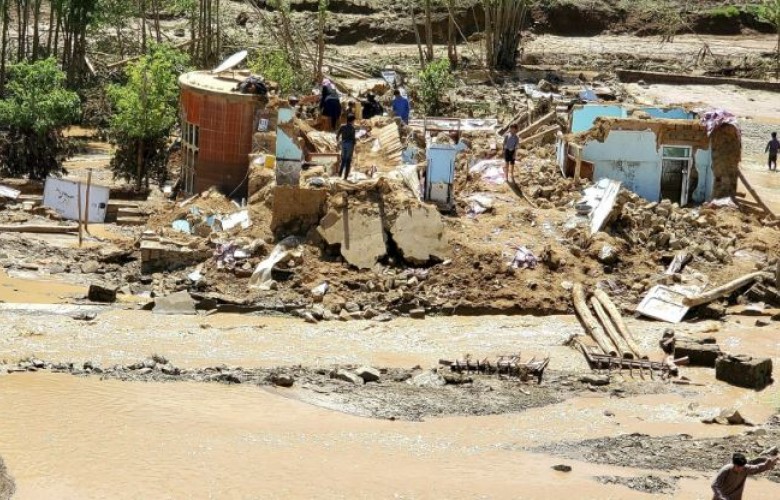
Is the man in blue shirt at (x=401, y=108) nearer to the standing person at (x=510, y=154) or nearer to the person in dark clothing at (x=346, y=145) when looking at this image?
the standing person at (x=510, y=154)

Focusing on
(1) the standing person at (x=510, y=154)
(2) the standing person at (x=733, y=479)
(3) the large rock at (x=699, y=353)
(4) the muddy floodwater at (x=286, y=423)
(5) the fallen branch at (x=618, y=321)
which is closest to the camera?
(2) the standing person at (x=733, y=479)

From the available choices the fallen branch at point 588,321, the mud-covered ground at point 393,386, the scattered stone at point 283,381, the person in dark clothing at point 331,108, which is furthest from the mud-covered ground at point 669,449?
the person in dark clothing at point 331,108

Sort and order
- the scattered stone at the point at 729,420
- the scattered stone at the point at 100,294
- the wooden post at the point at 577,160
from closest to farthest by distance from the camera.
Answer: the scattered stone at the point at 729,420 < the scattered stone at the point at 100,294 < the wooden post at the point at 577,160

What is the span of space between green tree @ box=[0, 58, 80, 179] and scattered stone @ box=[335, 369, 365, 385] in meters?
12.8

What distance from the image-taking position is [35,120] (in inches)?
1112

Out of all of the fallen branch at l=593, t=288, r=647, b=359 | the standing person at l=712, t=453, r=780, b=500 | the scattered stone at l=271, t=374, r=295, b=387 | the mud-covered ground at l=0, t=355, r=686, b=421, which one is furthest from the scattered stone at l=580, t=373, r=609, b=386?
the standing person at l=712, t=453, r=780, b=500

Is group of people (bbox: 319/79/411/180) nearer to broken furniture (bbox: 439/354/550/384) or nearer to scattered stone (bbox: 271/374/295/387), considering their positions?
broken furniture (bbox: 439/354/550/384)

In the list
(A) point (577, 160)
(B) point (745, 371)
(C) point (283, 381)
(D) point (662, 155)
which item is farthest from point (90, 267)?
(B) point (745, 371)

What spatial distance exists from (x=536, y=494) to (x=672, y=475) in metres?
1.48

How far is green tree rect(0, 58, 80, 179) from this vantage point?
2819 centimetres

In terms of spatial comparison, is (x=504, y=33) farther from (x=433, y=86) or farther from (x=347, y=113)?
(x=347, y=113)

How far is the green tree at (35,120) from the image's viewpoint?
92.5ft

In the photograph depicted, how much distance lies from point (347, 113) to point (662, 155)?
621 cm

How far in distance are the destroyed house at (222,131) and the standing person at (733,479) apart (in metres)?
13.5
